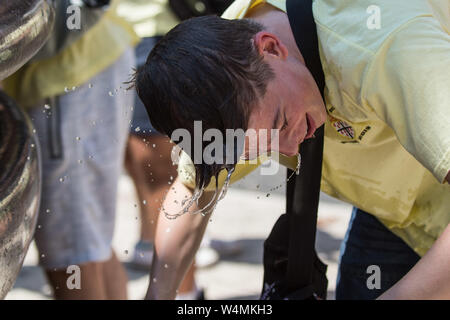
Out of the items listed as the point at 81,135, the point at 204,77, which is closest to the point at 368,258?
the point at 204,77

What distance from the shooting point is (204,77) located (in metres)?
0.99

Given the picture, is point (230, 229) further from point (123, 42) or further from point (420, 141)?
point (420, 141)

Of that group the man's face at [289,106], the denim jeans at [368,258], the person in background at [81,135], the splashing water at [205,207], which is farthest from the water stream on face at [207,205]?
the person in background at [81,135]

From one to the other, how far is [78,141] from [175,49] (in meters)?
0.79

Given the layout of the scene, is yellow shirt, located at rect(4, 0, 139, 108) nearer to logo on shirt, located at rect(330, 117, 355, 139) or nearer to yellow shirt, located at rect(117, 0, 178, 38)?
yellow shirt, located at rect(117, 0, 178, 38)

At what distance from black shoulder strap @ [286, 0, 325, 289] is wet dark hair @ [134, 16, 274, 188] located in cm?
8

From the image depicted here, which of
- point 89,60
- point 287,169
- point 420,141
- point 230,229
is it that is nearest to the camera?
point 420,141

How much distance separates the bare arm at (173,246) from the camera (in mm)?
1340

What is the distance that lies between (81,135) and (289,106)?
827 millimetres

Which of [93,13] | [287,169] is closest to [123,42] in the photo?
[93,13]

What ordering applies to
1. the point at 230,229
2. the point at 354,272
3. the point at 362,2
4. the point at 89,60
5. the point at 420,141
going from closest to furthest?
the point at 420,141
the point at 362,2
the point at 354,272
the point at 89,60
the point at 230,229

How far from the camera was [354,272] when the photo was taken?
1.48m

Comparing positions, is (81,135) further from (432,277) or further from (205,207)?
(432,277)

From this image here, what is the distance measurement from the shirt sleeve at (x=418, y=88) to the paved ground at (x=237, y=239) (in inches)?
44.3
